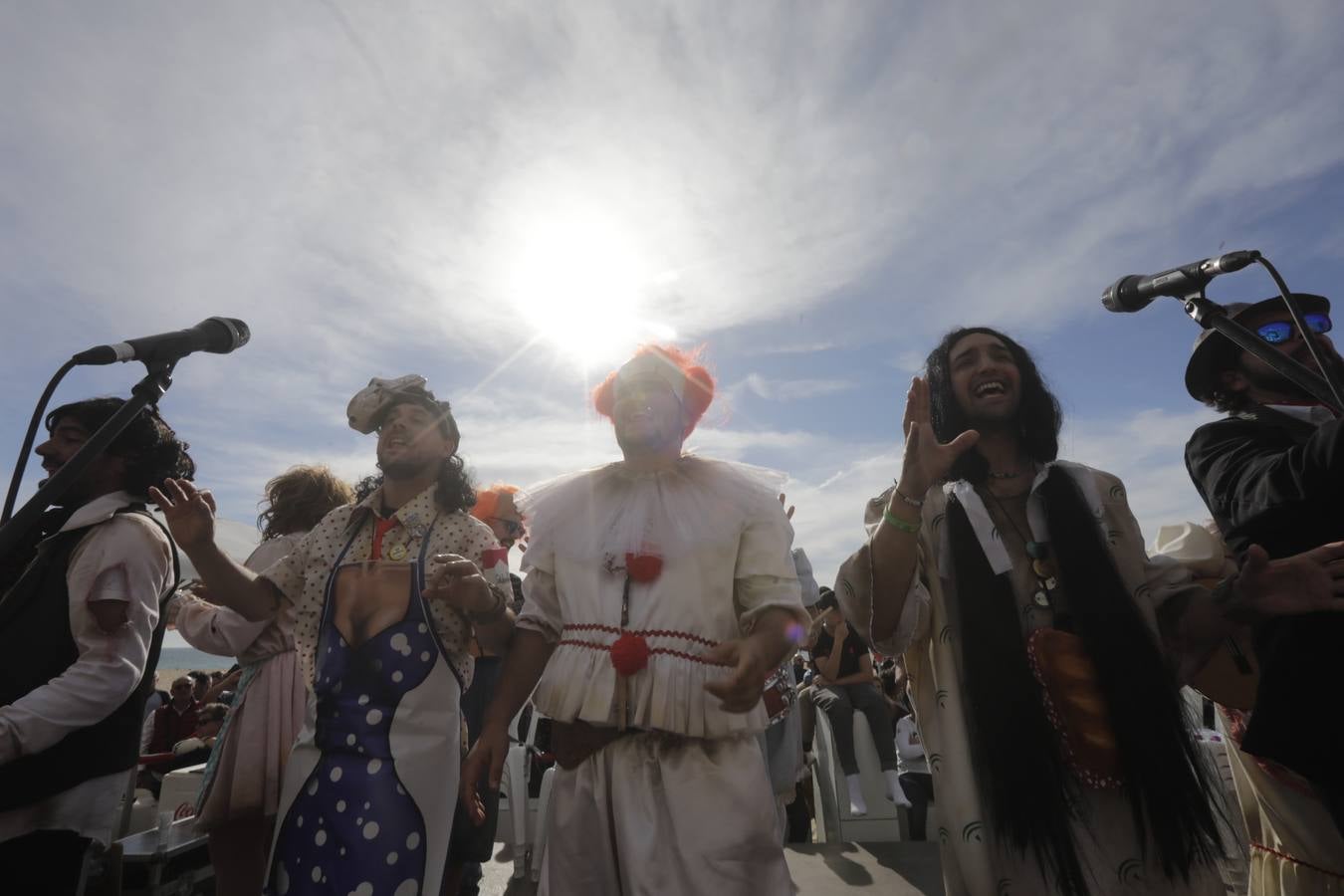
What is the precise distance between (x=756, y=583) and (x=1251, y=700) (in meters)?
1.51

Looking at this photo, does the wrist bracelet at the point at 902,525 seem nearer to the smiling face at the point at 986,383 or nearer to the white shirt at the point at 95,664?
the smiling face at the point at 986,383

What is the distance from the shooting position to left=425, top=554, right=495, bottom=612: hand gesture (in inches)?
83.1

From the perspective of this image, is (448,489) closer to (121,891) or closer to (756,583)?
(756,583)

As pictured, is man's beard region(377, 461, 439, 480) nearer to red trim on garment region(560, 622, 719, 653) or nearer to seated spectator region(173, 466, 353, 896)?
seated spectator region(173, 466, 353, 896)

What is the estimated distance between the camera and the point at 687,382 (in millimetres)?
2422

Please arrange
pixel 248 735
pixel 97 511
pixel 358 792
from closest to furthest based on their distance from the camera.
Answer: pixel 358 792, pixel 97 511, pixel 248 735

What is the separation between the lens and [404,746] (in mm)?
2180

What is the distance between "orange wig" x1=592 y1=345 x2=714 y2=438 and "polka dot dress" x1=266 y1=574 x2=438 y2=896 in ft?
3.55

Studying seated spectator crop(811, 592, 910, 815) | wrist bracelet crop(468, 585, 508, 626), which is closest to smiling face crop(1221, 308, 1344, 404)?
wrist bracelet crop(468, 585, 508, 626)

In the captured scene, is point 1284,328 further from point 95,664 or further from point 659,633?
point 95,664

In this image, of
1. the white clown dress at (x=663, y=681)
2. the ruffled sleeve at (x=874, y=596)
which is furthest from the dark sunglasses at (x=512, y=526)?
the ruffled sleeve at (x=874, y=596)

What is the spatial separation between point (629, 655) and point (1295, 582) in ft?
5.24

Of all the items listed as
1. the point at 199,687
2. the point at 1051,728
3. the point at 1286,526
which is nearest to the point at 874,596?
the point at 1051,728

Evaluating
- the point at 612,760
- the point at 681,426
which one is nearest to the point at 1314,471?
the point at 681,426
